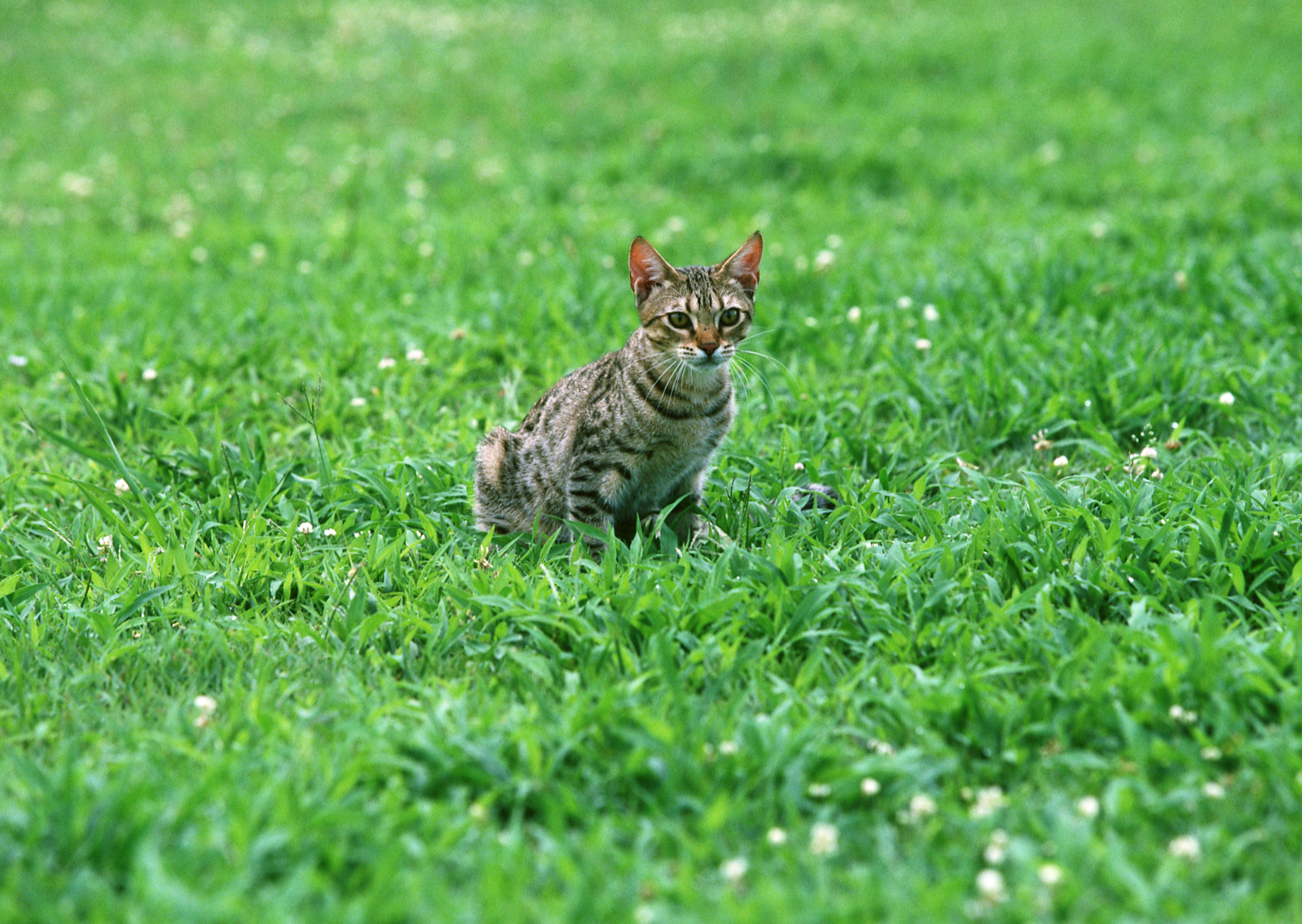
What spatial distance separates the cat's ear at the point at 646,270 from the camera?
14.2 feet

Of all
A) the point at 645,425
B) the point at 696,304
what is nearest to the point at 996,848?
the point at 645,425

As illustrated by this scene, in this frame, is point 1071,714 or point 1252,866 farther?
point 1071,714

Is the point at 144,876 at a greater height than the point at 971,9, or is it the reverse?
the point at 971,9

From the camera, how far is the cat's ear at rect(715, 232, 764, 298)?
439 cm

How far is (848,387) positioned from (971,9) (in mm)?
10545

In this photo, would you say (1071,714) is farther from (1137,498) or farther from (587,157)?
(587,157)

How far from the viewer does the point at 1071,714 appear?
10.5 ft

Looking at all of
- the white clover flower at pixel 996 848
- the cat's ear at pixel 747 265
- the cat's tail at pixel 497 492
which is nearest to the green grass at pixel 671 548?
the white clover flower at pixel 996 848

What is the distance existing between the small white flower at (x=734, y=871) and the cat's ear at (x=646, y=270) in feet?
7.45

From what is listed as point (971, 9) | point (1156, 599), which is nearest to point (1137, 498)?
point (1156, 599)

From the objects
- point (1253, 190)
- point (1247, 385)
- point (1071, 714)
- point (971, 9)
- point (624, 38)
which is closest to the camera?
point (1071, 714)

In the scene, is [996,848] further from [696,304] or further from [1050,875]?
[696,304]

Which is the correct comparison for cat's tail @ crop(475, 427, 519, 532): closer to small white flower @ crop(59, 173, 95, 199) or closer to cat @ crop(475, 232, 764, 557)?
cat @ crop(475, 232, 764, 557)

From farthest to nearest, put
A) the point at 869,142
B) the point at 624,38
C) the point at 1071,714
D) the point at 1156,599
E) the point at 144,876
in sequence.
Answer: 1. the point at 624,38
2. the point at 869,142
3. the point at 1156,599
4. the point at 1071,714
5. the point at 144,876
